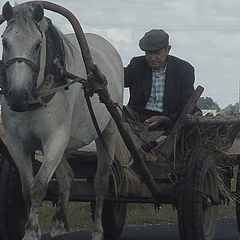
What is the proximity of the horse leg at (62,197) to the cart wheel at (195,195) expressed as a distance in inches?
45.6

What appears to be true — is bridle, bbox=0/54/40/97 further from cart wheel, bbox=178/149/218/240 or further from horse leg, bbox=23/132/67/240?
cart wheel, bbox=178/149/218/240

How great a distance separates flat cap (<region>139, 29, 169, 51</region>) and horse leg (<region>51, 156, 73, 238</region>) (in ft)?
5.78

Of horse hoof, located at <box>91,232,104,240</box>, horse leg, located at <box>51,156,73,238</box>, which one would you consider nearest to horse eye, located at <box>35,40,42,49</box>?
horse leg, located at <box>51,156,73,238</box>

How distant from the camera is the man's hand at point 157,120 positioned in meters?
11.2

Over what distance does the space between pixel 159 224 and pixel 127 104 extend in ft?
6.98

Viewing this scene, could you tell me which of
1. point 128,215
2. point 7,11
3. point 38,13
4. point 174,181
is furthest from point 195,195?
point 128,215

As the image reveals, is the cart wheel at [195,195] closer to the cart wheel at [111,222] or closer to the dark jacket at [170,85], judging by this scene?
the dark jacket at [170,85]

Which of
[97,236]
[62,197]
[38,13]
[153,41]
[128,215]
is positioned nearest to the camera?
[38,13]

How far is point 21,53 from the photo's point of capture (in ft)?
27.9

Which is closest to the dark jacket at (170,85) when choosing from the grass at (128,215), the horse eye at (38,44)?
the grass at (128,215)

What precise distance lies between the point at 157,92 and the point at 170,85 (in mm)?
203

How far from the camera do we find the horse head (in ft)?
27.4

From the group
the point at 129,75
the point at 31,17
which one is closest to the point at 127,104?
the point at 129,75

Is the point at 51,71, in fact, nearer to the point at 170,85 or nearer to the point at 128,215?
the point at 170,85
